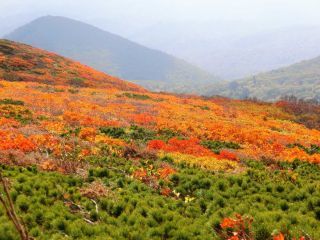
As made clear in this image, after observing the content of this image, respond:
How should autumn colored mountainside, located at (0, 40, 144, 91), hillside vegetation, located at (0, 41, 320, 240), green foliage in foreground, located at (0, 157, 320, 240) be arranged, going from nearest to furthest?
green foliage in foreground, located at (0, 157, 320, 240) < hillside vegetation, located at (0, 41, 320, 240) < autumn colored mountainside, located at (0, 40, 144, 91)

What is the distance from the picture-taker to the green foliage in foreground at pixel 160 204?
36.7 ft

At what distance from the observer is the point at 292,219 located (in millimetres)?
12203

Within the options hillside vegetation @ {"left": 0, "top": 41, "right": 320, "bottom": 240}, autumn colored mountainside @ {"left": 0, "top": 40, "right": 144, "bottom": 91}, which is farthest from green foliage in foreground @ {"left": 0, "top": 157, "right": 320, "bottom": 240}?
autumn colored mountainside @ {"left": 0, "top": 40, "right": 144, "bottom": 91}

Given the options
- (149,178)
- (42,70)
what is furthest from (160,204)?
(42,70)

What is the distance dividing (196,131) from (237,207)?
1737 cm

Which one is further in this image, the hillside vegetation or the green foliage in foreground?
the hillside vegetation

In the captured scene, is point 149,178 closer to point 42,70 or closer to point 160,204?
point 160,204

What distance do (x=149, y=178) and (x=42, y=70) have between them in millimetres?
51466

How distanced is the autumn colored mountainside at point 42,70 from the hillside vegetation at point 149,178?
24.8 meters

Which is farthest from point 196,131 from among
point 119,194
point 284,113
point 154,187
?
point 284,113

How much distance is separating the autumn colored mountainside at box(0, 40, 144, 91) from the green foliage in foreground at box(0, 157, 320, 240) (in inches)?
1665

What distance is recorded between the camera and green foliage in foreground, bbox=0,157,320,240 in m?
11.2

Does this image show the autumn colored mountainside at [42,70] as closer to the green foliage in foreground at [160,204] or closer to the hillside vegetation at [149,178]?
the hillside vegetation at [149,178]

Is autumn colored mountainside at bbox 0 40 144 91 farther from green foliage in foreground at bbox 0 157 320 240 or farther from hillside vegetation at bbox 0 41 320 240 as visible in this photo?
green foliage in foreground at bbox 0 157 320 240
